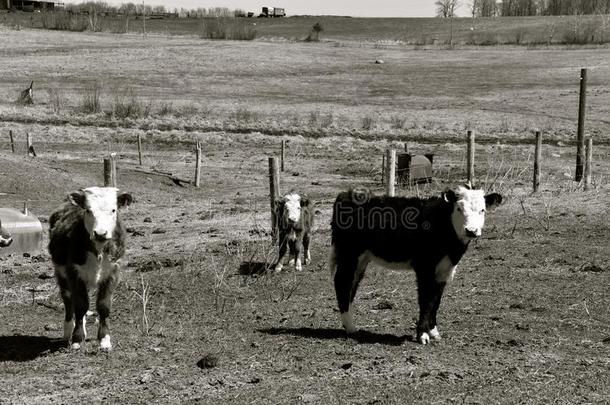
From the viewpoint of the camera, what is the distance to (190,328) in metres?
8.74

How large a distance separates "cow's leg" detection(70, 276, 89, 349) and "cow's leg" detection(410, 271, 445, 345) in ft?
10.8

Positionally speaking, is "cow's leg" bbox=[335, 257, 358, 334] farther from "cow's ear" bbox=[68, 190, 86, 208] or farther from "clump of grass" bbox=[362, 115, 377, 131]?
"clump of grass" bbox=[362, 115, 377, 131]

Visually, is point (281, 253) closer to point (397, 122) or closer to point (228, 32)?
point (397, 122)

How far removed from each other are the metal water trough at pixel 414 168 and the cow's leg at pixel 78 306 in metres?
14.6

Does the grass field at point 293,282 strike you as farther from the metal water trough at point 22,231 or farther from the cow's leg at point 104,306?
the metal water trough at point 22,231

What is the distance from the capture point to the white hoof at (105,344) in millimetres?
7711

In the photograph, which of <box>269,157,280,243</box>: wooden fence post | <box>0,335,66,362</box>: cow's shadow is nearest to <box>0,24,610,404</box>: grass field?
<box>0,335,66,362</box>: cow's shadow

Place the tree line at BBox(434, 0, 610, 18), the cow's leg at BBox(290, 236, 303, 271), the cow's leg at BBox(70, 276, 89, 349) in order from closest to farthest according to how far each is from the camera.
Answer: the cow's leg at BBox(70, 276, 89, 349) → the cow's leg at BBox(290, 236, 303, 271) → the tree line at BBox(434, 0, 610, 18)

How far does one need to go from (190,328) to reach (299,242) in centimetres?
435

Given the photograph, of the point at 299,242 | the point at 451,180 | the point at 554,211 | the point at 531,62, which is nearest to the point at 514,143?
the point at 451,180

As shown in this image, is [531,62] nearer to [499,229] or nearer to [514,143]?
[514,143]

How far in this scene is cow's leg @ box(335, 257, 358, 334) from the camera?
27.6 ft

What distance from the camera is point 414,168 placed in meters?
21.8

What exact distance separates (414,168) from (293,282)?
37.9ft
